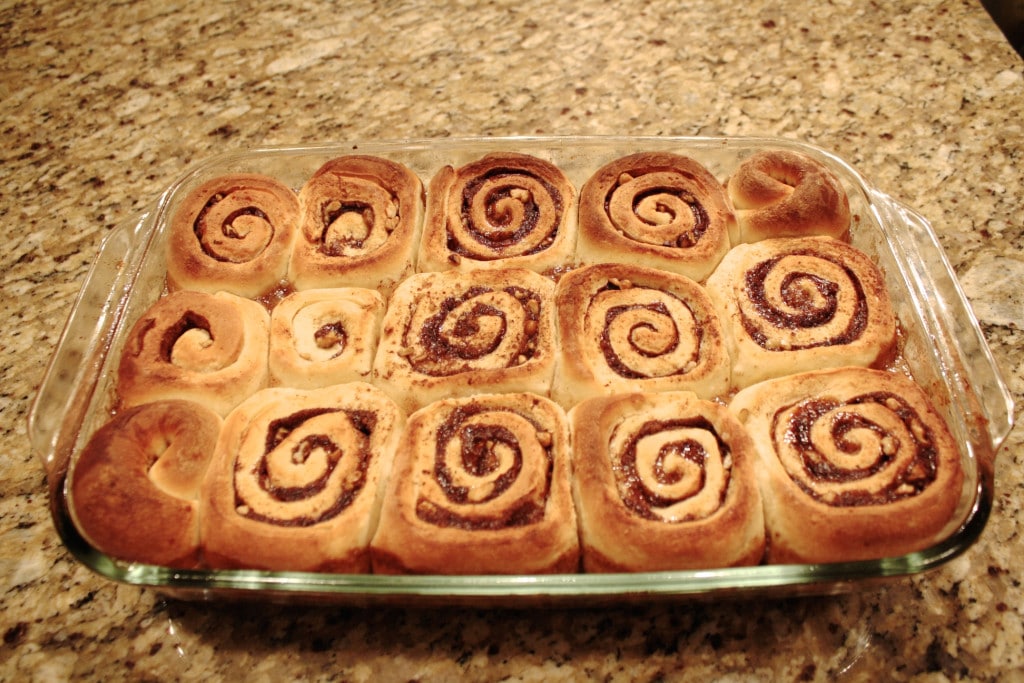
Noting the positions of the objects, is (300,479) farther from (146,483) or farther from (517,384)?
(517,384)

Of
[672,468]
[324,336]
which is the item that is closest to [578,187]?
[324,336]

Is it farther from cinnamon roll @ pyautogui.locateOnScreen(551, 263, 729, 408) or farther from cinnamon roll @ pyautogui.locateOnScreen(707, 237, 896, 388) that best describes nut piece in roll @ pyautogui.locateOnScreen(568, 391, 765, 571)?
cinnamon roll @ pyautogui.locateOnScreen(707, 237, 896, 388)

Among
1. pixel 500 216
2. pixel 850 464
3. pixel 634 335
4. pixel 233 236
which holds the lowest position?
pixel 850 464

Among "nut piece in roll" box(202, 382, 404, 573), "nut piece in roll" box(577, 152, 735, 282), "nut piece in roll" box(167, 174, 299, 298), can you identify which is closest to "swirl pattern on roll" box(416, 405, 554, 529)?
"nut piece in roll" box(202, 382, 404, 573)

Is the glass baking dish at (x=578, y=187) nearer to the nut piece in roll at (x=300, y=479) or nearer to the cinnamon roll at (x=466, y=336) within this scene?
the nut piece in roll at (x=300, y=479)

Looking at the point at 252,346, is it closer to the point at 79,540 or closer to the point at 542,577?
the point at 79,540

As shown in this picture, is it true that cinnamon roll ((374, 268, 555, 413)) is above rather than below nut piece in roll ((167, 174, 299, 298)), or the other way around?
below

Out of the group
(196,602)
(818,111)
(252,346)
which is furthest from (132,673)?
(818,111)
